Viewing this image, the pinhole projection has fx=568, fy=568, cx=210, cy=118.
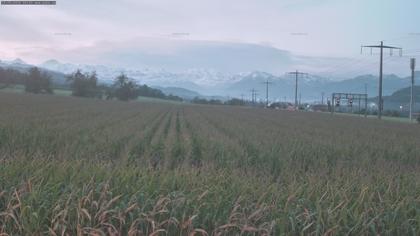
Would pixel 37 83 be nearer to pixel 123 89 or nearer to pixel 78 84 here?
pixel 78 84

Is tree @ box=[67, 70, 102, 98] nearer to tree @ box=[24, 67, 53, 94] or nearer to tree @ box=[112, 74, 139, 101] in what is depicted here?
tree @ box=[112, 74, 139, 101]

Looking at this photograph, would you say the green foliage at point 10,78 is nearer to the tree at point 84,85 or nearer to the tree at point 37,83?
the tree at point 37,83

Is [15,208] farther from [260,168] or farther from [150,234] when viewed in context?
[260,168]

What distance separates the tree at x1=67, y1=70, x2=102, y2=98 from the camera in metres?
157

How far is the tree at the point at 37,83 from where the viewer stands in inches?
5724

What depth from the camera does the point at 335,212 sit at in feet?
19.0

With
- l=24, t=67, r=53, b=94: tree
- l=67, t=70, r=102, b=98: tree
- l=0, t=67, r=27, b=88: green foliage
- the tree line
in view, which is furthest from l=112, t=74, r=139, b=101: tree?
l=0, t=67, r=27, b=88: green foliage

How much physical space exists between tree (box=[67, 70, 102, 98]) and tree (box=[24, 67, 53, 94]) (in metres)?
8.69

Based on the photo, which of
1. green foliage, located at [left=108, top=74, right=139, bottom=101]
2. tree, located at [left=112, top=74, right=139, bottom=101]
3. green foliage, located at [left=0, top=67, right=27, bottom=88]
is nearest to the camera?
green foliage, located at [left=0, top=67, right=27, bottom=88]

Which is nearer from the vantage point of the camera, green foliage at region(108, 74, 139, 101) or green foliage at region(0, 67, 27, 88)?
green foliage at region(0, 67, 27, 88)

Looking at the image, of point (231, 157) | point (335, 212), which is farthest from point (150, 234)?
point (231, 157)

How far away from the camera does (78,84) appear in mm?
158625

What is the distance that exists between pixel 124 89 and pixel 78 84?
1557cm

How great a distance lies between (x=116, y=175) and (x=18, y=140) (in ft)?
37.2
